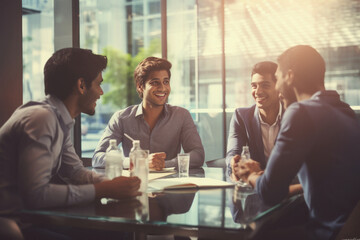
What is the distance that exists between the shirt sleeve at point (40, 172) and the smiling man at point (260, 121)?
4.71 feet

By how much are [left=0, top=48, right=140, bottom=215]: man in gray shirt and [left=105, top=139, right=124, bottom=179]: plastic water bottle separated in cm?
23

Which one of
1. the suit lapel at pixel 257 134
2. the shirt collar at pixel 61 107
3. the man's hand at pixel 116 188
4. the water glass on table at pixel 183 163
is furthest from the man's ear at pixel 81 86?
the suit lapel at pixel 257 134

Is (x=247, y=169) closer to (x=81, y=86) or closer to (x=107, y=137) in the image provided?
(x=81, y=86)

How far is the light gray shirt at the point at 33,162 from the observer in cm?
138

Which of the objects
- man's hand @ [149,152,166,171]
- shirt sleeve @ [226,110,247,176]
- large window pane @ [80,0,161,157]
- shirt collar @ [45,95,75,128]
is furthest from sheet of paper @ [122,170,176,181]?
large window pane @ [80,0,161,157]

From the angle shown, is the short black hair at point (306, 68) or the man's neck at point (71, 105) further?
the man's neck at point (71, 105)

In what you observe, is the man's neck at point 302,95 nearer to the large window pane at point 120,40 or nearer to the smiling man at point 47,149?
the smiling man at point 47,149

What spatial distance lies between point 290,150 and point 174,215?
1.60ft

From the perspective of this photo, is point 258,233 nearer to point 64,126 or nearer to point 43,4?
point 64,126

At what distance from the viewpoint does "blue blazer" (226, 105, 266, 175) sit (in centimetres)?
268

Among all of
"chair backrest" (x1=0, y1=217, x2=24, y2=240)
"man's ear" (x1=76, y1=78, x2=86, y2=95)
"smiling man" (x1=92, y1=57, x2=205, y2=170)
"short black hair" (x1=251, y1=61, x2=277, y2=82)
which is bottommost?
"chair backrest" (x1=0, y1=217, x2=24, y2=240)

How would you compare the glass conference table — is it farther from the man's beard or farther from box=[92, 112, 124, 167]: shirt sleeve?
box=[92, 112, 124, 167]: shirt sleeve

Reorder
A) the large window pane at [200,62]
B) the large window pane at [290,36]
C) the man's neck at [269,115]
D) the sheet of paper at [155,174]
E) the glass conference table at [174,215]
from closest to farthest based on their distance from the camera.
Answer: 1. the glass conference table at [174,215]
2. the sheet of paper at [155,174]
3. the man's neck at [269,115]
4. the large window pane at [290,36]
5. the large window pane at [200,62]

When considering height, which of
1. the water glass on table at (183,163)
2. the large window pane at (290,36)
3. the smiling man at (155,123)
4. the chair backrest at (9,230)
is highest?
the large window pane at (290,36)
